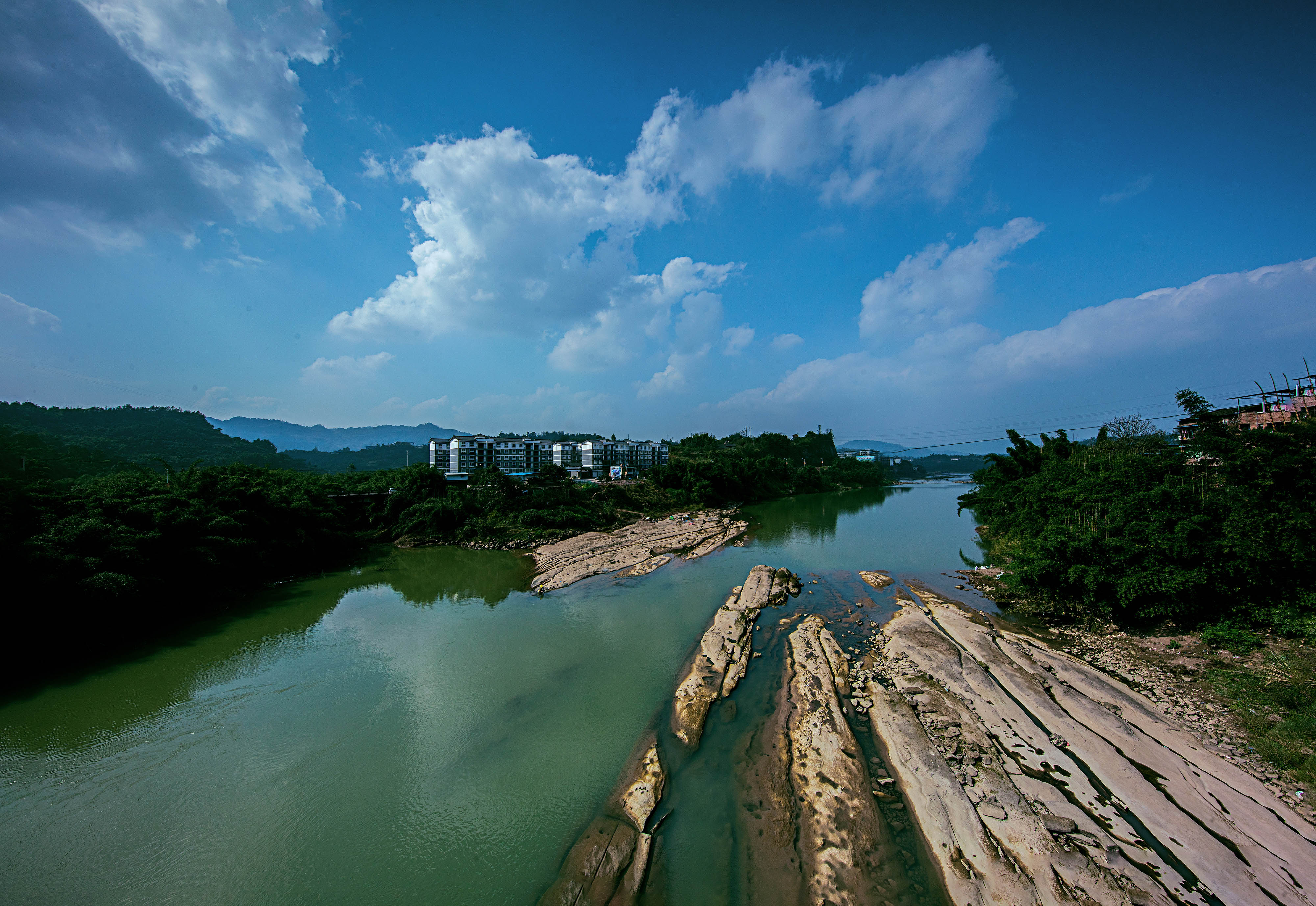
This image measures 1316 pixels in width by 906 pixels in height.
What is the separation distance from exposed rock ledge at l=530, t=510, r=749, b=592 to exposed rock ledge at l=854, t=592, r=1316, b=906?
11.4 metres

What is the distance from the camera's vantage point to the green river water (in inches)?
209

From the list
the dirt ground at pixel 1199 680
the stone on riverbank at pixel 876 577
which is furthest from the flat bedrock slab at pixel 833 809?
the stone on riverbank at pixel 876 577

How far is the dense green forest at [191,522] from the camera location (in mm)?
9719

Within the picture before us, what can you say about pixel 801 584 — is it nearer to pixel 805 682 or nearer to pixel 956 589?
pixel 956 589

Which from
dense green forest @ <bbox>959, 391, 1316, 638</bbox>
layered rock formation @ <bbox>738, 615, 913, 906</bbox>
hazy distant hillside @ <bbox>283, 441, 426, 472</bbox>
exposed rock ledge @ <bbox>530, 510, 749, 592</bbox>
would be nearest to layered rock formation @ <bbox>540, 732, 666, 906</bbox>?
layered rock formation @ <bbox>738, 615, 913, 906</bbox>

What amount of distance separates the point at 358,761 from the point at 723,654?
713 centimetres

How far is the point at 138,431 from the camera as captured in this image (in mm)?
46312

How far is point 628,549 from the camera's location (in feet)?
71.4

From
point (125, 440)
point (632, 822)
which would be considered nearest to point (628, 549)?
point (632, 822)

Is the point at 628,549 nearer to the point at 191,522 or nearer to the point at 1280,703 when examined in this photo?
the point at 191,522

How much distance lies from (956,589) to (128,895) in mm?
18690

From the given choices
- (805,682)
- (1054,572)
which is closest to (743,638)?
(805,682)

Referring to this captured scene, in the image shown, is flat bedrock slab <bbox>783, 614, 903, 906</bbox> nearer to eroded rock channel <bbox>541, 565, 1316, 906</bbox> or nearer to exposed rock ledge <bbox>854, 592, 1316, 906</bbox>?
eroded rock channel <bbox>541, 565, 1316, 906</bbox>

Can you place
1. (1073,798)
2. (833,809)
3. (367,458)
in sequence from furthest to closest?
(367,458)
(833,809)
(1073,798)
